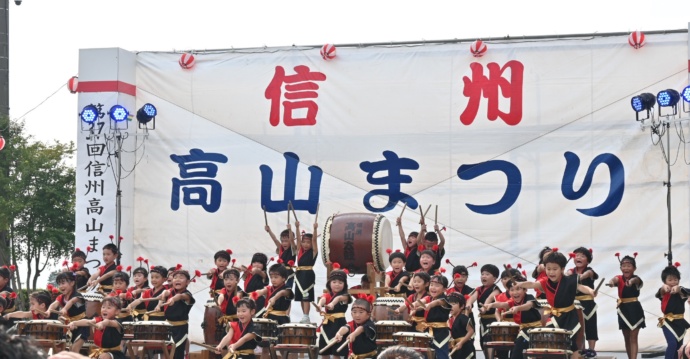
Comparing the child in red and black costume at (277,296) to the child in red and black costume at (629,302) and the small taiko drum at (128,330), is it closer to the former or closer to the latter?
the small taiko drum at (128,330)

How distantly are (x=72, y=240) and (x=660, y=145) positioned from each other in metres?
9.91

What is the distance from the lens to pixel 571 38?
456 inches

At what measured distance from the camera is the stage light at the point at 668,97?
34.4 ft

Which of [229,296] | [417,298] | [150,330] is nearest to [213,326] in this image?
[229,296]

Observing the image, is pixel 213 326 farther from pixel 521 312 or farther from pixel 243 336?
pixel 521 312

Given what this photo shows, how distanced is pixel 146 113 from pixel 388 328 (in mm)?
5102

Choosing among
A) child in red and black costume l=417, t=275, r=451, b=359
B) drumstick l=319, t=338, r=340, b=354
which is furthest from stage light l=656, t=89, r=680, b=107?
drumstick l=319, t=338, r=340, b=354

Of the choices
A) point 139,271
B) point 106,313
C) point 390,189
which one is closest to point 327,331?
point 106,313

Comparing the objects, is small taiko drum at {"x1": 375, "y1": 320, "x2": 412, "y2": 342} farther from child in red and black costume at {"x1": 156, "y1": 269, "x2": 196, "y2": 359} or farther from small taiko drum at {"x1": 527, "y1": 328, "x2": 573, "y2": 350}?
child in red and black costume at {"x1": 156, "y1": 269, "x2": 196, "y2": 359}

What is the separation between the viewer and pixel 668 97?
10.5 meters

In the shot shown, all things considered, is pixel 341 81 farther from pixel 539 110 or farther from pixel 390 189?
pixel 539 110

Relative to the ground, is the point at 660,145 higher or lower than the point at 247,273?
higher

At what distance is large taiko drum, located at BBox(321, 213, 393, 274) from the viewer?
1036 cm

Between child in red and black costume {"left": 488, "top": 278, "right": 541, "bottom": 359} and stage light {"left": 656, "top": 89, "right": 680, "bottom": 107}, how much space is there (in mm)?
2906
